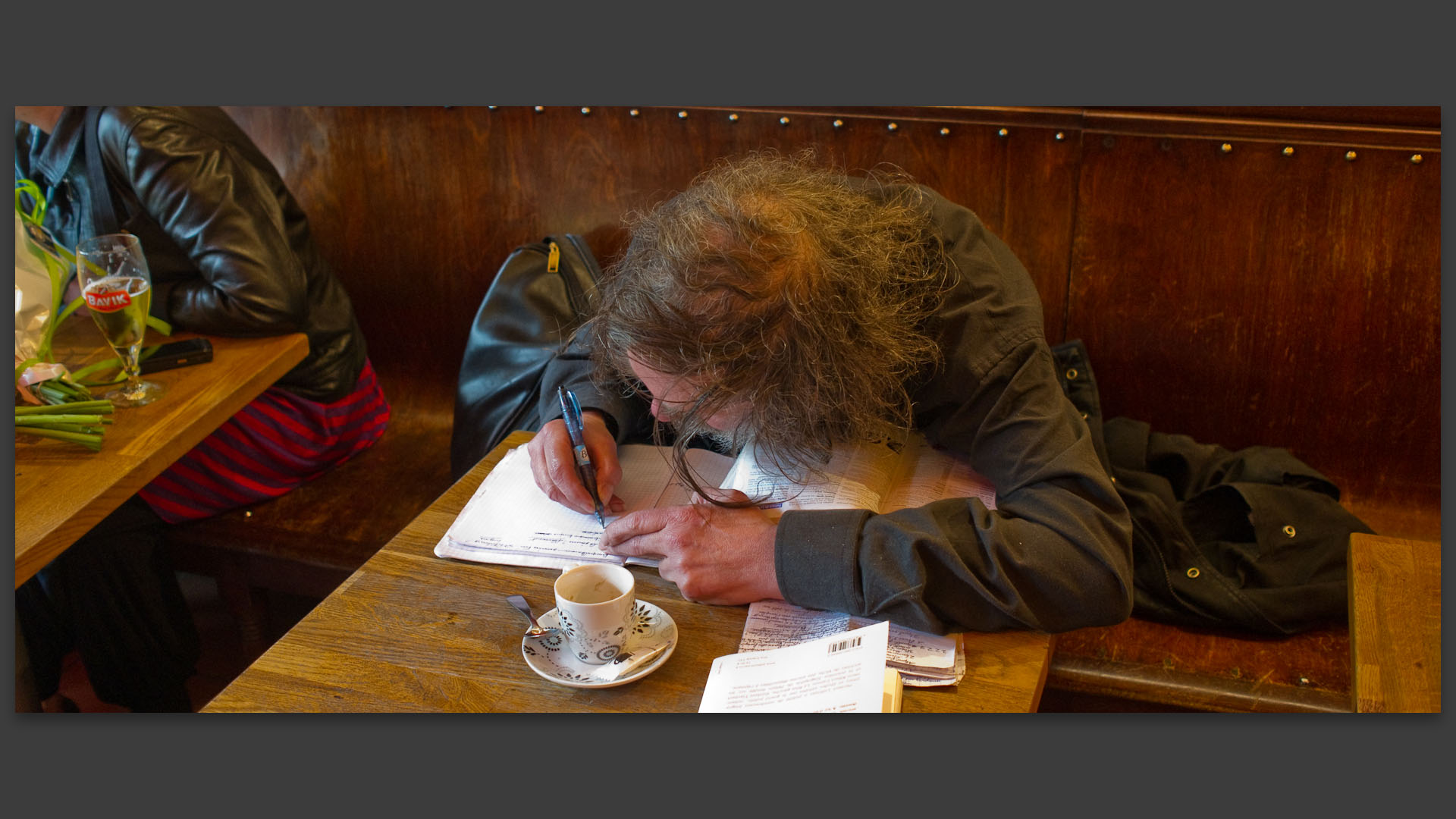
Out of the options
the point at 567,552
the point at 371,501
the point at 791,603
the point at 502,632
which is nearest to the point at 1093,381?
the point at 791,603

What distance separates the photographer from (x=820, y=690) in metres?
0.99

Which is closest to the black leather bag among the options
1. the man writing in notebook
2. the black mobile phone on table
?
the black mobile phone on table

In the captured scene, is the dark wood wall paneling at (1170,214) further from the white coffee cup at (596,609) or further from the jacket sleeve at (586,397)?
the white coffee cup at (596,609)

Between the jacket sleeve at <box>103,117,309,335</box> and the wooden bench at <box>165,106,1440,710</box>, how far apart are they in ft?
1.33

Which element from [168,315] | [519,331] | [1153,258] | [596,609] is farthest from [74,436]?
[1153,258]

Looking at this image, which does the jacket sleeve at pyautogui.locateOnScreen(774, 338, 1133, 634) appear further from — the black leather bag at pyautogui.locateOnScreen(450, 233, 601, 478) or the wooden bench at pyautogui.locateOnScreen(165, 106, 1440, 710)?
the black leather bag at pyautogui.locateOnScreen(450, 233, 601, 478)

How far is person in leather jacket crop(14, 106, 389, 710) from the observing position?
1877 mm

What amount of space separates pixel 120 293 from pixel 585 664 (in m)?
0.98

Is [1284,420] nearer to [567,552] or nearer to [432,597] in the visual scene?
[567,552]

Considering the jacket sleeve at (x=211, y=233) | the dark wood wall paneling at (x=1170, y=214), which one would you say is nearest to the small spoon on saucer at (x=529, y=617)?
Result: the jacket sleeve at (x=211, y=233)

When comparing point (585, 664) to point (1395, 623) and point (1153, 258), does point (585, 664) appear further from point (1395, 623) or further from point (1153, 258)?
point (1153, 258)

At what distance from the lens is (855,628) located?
1.12 m

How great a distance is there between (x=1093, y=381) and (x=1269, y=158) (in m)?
0.53

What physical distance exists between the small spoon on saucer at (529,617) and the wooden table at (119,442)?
21.9 inches
